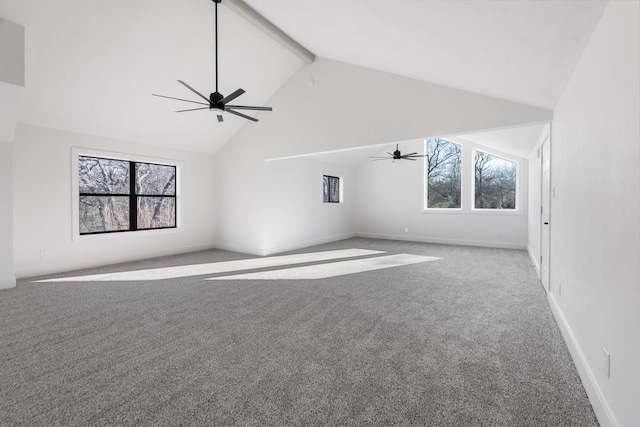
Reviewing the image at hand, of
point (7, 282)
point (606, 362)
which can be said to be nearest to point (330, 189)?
point (7, 282)

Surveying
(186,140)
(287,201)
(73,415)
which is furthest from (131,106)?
(73,415)

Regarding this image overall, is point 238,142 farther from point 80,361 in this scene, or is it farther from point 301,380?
point 301,380

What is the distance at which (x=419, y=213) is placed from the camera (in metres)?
8.63

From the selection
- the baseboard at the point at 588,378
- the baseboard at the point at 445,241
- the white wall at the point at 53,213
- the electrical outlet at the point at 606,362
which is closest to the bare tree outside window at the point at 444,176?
the baseboard at the point at 445,241

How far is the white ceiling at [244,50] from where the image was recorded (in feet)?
6.61

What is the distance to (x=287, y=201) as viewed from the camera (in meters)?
7.13

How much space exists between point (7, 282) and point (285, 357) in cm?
436

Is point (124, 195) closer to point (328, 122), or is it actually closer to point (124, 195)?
point (124, 195)

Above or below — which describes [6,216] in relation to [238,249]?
above

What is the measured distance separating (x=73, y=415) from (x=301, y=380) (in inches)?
50.5

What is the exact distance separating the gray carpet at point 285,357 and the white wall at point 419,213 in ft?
12.8

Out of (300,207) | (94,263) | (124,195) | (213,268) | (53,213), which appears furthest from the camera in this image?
(300,207)

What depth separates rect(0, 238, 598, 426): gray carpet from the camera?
1648mm

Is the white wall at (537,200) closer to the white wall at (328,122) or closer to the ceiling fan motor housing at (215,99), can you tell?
the white wall at (328,122)
